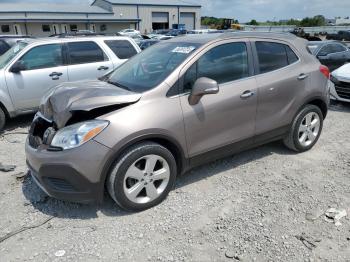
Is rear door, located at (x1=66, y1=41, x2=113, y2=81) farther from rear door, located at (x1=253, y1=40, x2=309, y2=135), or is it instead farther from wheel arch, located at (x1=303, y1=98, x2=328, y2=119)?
wheel arch, located at (x1=303, y1=98, x2=328, y2=119)

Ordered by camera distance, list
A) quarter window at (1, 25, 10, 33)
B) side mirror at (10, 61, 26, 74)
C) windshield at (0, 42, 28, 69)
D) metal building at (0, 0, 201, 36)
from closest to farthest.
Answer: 1. side mirror at (10, 61, 26, 74)
2. windshield at (0, 42, 28, 69)
3. quarter window at (1, 25, 10, 33)
4. metal building at (0, 0, 201, 36)

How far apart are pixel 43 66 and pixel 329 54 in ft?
27.4

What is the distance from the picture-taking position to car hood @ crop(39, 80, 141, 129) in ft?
10.1

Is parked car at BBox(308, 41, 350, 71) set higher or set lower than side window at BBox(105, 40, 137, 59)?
lower

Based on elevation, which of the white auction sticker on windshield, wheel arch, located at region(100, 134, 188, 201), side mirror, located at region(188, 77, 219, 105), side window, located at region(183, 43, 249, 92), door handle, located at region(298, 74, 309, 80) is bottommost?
wheel arch, located at region(100, 134, 188, 201)

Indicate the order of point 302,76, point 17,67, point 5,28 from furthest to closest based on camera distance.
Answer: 1. point 5,28
2. point 17,67
3. point 302,76

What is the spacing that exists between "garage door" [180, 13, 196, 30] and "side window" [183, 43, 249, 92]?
62.9 meters

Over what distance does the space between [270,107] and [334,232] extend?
5.48ft

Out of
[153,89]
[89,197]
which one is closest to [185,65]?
[153,89]

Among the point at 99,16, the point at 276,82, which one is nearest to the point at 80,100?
the point at 276,82

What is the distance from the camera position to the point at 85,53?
677 centimetres

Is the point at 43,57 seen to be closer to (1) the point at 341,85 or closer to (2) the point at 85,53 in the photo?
(2) the point at 85,53

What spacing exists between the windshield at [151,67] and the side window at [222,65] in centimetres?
18

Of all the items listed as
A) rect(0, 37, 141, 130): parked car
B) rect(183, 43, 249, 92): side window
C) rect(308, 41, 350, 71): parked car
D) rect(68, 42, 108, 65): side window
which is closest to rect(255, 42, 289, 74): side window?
rect(183, 43, 249, 92): side window
